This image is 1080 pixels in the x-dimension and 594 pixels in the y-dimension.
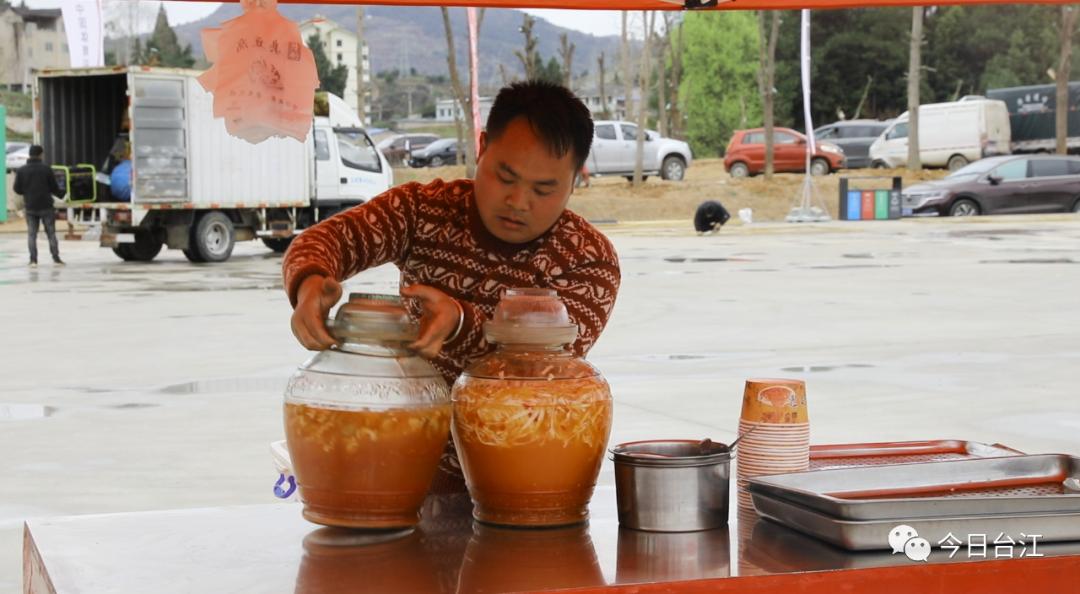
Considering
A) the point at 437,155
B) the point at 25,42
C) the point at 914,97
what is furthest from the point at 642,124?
the point at 25,42

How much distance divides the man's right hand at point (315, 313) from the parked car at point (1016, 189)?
27654mm

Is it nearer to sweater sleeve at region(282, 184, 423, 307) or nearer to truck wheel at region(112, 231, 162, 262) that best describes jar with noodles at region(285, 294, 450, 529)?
sweater sleeve at region(282, 184, 423, 307)

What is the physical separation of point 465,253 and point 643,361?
6.94 metres

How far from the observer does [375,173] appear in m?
22.9

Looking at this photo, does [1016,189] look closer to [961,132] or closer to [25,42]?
[961,132]

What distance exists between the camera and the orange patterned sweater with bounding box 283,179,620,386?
8.48 ft

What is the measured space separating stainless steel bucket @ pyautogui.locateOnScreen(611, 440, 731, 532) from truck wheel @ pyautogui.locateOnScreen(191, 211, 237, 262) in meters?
18.3

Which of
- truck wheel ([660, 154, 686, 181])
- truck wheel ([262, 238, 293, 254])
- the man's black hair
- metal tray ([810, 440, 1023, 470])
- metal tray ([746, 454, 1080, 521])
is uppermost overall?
truck wheel ([660, 154, 686, 181])

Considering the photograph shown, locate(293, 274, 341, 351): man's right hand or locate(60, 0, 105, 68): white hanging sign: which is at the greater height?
locate(60, 0, 105, 68): white hanging sign

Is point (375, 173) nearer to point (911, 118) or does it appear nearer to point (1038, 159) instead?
point (1038, 159)

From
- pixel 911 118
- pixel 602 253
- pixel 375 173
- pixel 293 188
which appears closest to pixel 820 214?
pixel 911 118

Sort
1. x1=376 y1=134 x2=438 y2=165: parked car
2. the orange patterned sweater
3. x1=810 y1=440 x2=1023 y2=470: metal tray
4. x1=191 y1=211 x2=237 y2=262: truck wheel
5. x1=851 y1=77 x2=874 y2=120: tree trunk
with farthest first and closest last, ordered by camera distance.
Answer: x1=851 y1=77 x2=874 y2=120: tree trunk < x1=376 y1=134 x2=438 y2=165: parked car < x1=191 y1=211 x2=237 y2=262: truck wheel < the orange patterned sweater < x1=810 y1=440 x2=1023 y2=470: metal tray

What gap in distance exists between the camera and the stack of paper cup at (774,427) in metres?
2.20

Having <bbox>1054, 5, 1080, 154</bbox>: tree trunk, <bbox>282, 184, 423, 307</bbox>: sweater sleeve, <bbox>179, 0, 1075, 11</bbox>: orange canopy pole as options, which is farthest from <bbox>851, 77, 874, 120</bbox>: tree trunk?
<bbox>282, 184, 423, 307</bbox>: sweater sleeve
